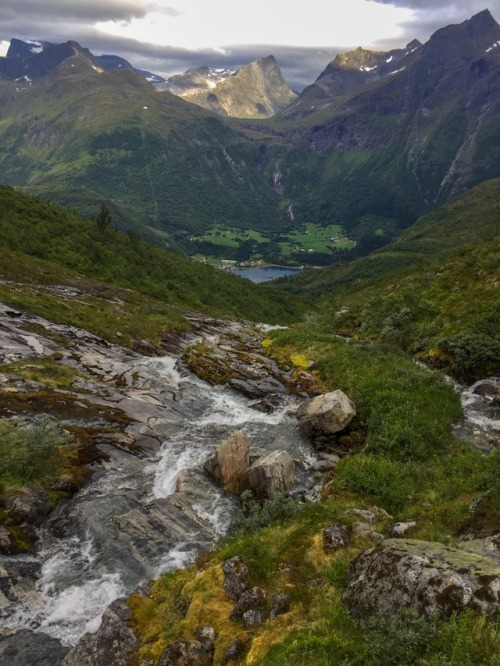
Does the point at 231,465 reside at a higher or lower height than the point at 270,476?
lower

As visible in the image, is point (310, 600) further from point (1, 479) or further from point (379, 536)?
point (1, 479)

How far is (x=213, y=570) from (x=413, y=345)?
129ft

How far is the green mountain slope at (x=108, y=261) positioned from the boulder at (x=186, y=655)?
199 ft

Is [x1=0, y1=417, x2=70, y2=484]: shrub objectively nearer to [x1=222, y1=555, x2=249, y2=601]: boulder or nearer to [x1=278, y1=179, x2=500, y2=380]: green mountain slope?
[x1=222, y1=555, x2=249, y2=601]: boulder

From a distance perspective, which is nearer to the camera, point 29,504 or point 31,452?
point 29,504

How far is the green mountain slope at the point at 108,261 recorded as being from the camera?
284ft

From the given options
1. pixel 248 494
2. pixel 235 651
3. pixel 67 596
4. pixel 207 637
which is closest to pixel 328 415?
pixel 248 494

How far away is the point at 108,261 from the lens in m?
101

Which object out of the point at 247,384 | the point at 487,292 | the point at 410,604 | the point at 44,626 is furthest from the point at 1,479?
the point at 487,292

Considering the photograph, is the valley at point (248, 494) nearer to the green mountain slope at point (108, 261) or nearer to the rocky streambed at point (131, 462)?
the rocky streambed at point (131, 462)

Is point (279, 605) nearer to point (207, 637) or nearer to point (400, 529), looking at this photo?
point (207, 637)

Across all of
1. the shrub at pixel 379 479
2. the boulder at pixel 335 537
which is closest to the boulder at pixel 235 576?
the boulder at pixel 335 537

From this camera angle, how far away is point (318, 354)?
49.2 m

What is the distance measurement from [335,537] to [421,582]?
17.2 feet
